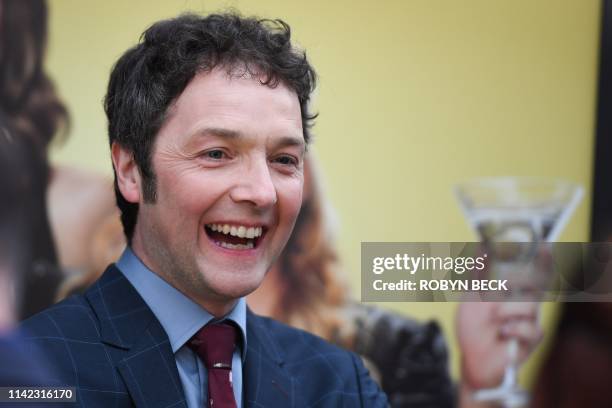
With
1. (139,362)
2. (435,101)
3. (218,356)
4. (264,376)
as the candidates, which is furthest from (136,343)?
(435,101)

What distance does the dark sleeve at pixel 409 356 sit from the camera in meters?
2.77

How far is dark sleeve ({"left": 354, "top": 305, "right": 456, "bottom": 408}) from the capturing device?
9.09 feet

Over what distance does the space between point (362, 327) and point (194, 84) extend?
1570mm

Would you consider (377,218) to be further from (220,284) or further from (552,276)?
(220,284)

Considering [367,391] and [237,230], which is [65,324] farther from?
[367,391]

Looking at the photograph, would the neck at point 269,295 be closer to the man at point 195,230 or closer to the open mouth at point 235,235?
the man at point 195,230

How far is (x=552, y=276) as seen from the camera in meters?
2.75

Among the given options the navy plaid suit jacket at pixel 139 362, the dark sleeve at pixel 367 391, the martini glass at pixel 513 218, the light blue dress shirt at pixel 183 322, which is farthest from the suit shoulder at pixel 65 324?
the martini glass at pixel 513 218

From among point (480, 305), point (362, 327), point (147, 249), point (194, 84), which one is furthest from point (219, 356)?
point (480, 305)

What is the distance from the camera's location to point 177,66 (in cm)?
139

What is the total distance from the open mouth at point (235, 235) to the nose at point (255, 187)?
0.17 ft

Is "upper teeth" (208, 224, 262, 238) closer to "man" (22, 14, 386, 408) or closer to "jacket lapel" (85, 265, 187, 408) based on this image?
"man" (22, 14, 386, 408)

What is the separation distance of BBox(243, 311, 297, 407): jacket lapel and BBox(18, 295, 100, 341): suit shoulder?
0.28m

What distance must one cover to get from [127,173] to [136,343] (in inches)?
12.8
